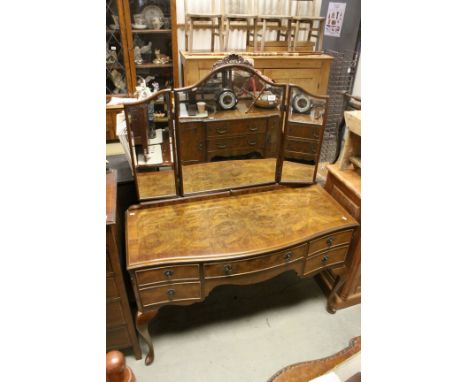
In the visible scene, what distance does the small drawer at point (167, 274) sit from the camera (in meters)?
1.14

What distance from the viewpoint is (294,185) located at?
1619mm

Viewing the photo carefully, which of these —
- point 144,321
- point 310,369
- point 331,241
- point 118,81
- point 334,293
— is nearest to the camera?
point 310,369

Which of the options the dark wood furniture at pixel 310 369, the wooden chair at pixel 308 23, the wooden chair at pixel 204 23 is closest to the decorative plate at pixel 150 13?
the wooden chair at pixel 204 23

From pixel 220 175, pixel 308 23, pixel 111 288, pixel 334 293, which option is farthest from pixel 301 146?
pixel 308 23

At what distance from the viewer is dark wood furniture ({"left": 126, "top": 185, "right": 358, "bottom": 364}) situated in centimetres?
117

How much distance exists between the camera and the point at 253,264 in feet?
4.09

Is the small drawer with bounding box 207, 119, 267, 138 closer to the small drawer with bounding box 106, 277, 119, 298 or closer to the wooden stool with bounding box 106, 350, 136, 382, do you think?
the small drawer with bounding box 106, 277, 119, 298

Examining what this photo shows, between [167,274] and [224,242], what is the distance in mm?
252

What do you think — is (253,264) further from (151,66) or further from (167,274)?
(151,66)

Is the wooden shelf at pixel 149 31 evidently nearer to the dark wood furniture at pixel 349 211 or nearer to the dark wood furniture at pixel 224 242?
the dark wood furniture at pixel 224 242

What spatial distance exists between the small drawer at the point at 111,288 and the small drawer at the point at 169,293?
0.09 m
